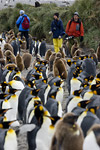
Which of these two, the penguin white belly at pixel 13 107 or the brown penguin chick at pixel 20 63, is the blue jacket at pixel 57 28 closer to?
the brown penguin chick at pixel 20 63

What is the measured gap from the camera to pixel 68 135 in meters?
2.52

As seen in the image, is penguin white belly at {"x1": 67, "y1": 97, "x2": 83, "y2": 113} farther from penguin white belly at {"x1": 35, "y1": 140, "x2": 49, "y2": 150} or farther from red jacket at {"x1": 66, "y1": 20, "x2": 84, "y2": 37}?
red jacket at {"x1": 66, "y1": 20, "x2": 84, "y2": 37}

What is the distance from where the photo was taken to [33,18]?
669 inches

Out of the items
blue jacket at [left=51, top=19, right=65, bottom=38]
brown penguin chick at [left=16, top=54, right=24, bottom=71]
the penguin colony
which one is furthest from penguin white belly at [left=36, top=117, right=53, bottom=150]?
blue jacket at [left=51, top=19, right=65, bottom=38]

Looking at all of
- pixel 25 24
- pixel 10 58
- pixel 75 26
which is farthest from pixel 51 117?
pixel 25 24

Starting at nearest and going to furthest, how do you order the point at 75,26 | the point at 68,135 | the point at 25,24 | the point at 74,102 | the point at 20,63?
1. the point at 68,135
2. the point at 74,102
3. the point at 20,63
4. the point at 75,26
5. the point at 25,24

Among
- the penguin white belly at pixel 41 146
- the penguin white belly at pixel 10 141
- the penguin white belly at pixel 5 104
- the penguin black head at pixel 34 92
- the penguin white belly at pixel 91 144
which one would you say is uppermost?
the penguin black head at pixel 34 92

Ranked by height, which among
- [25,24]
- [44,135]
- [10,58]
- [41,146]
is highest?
[25,24]

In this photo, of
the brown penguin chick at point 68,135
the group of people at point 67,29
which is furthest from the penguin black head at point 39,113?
the group of people at point 67,29

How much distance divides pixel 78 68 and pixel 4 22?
1517 cm

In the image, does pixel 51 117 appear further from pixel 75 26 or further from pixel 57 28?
pixel 57 28

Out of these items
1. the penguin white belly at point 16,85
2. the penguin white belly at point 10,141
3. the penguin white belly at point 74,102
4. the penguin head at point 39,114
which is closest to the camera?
the penguin white belly at point 10,141

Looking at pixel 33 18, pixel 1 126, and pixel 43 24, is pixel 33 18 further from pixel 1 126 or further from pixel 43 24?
pixel 1 126

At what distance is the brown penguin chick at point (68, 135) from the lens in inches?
99.4
